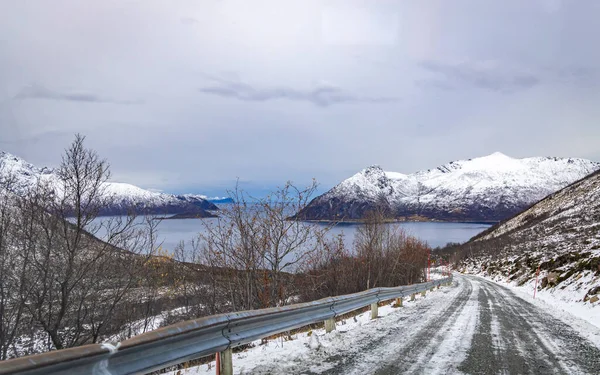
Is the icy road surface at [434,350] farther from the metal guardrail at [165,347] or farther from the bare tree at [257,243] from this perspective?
the bare tree at [257,243]

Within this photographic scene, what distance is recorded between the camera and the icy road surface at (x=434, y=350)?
16.6ft

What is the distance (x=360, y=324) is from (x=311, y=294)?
1190 centimetres

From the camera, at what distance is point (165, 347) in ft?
11.6

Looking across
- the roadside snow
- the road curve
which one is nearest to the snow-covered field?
the road curve

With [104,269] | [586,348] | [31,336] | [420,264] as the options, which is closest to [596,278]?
[586,348]

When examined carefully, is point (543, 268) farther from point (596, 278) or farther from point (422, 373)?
point (422, 373)

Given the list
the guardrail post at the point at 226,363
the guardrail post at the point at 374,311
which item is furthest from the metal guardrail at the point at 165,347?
the guardrail post at the point at 374,311

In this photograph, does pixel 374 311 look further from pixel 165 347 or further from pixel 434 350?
pixel 165 347

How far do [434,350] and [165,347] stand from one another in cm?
433

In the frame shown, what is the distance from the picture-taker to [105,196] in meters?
13.0

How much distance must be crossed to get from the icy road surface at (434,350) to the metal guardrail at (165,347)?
1.64 ft

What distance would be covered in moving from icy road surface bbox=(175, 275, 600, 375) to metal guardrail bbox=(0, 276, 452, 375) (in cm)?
50

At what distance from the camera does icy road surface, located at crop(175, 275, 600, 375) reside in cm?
506

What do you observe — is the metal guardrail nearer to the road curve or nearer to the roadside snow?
the roadside snow
